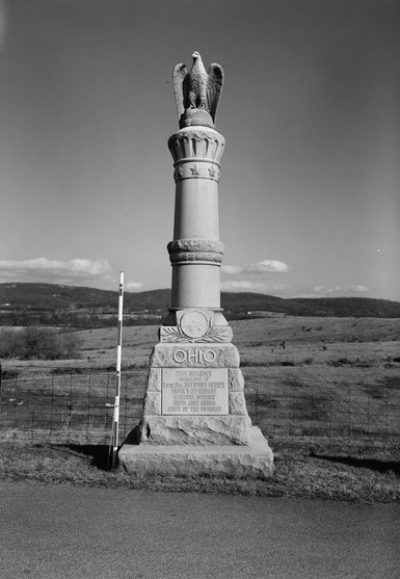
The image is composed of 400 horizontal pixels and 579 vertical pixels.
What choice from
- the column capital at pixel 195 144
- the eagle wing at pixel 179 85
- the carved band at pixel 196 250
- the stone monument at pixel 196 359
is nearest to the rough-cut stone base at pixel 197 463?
the stone monument at pixel 196 359

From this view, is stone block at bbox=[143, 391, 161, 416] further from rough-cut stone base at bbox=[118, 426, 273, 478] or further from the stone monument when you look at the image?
rough-cut stone base at bbox=[118, 426, 273, 478]

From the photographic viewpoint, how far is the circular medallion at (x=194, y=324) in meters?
6.39

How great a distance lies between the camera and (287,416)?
406 inches

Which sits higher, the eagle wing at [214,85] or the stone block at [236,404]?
the eagle wing at [214,85]

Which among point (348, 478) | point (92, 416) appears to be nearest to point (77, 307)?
point (92, 416)

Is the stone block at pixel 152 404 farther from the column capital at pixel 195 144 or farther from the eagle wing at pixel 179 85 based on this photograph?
the eagle wing at pixel 179 85

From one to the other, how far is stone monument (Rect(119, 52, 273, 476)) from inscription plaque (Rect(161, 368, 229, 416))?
0.04ft

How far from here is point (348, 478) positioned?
227 inches

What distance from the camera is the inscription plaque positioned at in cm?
631

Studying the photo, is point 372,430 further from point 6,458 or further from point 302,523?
point 6,458

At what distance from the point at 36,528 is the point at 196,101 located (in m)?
5.52

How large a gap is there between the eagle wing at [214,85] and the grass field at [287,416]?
15.9ft

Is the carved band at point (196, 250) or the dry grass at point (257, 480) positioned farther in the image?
the carved band at point (196, 250)

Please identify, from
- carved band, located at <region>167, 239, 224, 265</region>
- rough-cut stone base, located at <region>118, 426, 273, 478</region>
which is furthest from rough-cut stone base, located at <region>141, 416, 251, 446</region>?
carved band, located at <region>167, 239, 224, 265</region>
